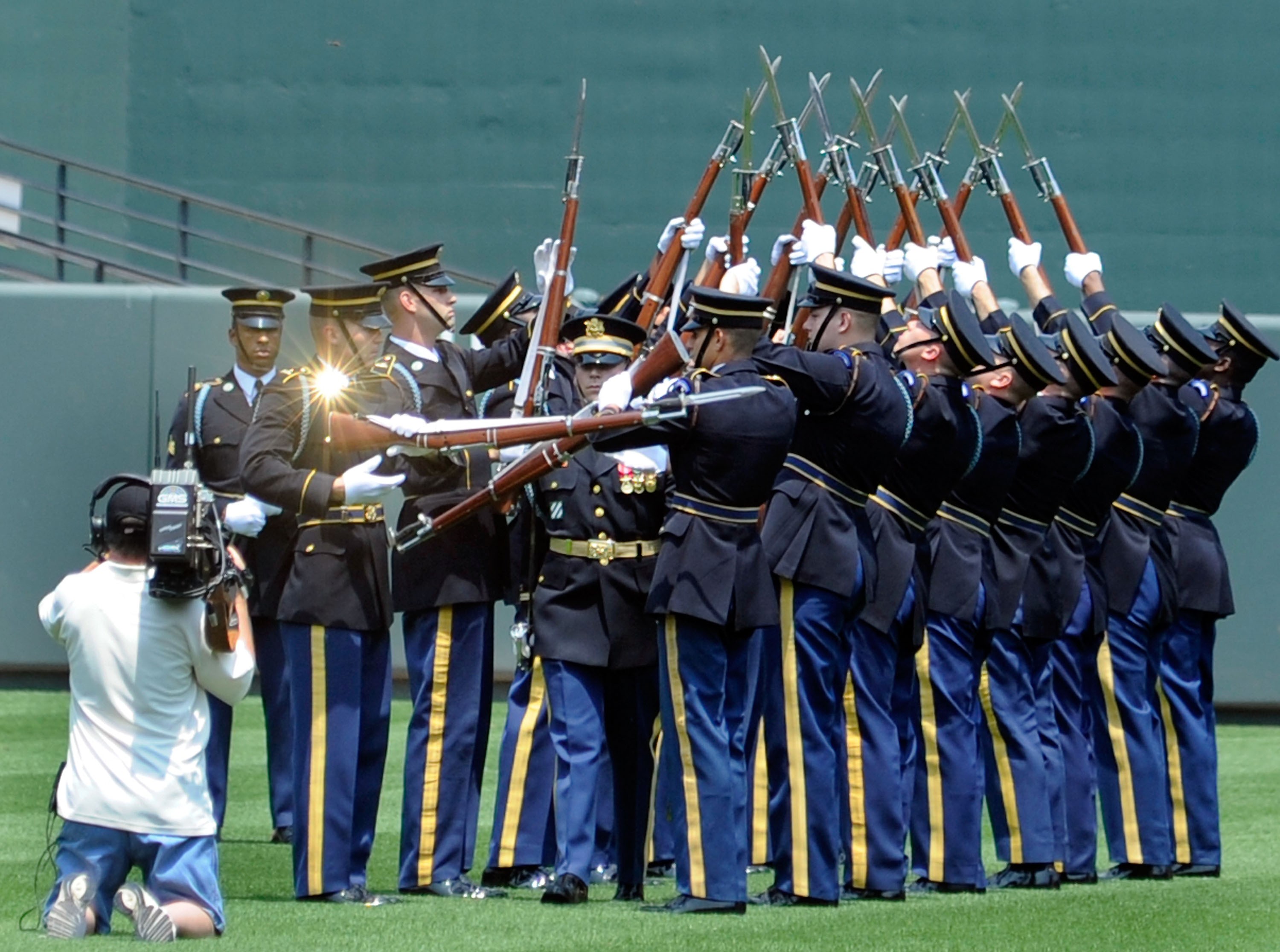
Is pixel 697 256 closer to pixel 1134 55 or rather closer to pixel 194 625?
pixel 1134 55

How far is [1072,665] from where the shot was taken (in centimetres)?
727

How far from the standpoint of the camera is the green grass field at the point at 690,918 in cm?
544

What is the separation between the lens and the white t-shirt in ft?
17.3

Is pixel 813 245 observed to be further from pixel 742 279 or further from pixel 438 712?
pixel 438 712

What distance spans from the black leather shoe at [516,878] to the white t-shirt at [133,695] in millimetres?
1432

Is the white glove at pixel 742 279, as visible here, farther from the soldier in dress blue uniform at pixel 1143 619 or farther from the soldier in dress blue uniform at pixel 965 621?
the soldier in dress blue uniform at pixel 1143 619

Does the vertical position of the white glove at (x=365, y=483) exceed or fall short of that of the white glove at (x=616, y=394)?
it falls short

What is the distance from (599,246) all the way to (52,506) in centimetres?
344

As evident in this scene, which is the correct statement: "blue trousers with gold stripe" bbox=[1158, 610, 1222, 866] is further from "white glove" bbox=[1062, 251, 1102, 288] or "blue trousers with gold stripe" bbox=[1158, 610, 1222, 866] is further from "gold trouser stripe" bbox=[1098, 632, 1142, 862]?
"white glove" bbox=[1062, 251, 1102, 288]

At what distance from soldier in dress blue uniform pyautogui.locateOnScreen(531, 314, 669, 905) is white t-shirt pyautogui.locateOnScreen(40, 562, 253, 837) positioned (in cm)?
117

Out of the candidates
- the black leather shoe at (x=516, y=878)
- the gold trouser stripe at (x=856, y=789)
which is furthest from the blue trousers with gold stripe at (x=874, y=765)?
the black leather shoe at (x=516, y=878)

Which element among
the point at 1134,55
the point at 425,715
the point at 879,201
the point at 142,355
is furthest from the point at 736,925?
the point at 1134,55

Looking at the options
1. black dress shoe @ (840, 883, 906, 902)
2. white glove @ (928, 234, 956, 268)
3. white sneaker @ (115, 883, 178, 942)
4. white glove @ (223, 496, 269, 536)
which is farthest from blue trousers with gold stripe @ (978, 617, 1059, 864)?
white sneaker @ (115, 883, 178, 942)

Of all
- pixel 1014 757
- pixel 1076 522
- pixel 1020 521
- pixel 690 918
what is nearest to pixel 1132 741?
pixel 1014 757
